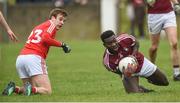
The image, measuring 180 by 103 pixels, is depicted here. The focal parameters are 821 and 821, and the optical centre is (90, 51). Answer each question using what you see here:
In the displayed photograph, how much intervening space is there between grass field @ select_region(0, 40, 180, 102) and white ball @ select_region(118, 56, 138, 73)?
47 centimetres

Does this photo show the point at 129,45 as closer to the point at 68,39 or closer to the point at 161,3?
the point at 161,3

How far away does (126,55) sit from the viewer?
566 inches

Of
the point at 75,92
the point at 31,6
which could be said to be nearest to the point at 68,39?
the point at 31,6

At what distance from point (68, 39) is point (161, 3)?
19680 millimetres

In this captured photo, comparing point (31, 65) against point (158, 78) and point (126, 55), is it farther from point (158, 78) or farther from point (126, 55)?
point (158, 78)

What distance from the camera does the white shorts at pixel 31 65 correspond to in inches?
564

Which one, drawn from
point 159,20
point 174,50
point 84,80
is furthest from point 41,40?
point 159,20

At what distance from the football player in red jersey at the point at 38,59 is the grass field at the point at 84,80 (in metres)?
0.25

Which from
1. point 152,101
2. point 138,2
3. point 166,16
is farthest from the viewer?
point 138,2

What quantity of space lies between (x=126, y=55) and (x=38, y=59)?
1.54 m

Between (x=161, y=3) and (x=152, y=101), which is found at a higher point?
(x=161, y=3)

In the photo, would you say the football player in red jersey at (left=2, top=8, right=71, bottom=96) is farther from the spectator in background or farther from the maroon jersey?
the spectator in background

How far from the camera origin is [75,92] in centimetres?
1499

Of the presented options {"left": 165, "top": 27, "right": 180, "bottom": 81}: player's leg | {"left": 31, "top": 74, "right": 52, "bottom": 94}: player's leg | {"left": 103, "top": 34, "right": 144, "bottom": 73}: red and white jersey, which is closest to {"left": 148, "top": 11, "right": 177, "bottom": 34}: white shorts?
{"left": 165, "top": 27, "right": 180, "bottom": 81}: player's leg
